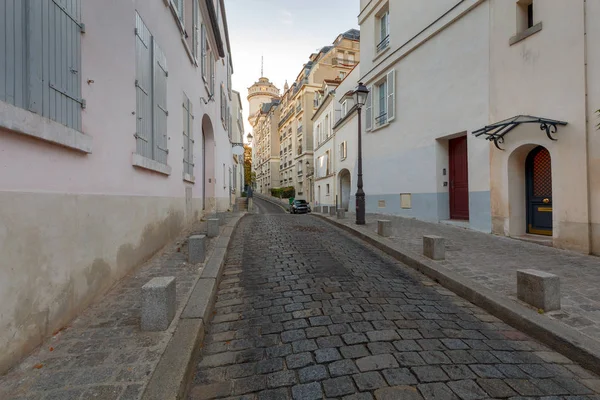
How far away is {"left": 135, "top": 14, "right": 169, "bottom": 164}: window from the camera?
4406 mm

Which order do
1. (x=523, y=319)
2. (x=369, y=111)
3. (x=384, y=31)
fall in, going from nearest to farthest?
(x=523, y=319), (x=384, y=31), (x=369, y=111)

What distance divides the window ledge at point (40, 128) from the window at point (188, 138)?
4.61m

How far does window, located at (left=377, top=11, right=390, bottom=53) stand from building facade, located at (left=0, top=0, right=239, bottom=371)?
10.7 metres

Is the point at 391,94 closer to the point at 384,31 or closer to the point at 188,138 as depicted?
the point at 384,31

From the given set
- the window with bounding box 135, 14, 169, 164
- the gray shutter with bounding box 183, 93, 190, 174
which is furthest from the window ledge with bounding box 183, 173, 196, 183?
the window with bounding box 135, 14, 169, 164

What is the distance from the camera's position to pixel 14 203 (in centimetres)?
200

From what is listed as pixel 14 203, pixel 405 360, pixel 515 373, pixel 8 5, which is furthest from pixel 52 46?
pixel 515 373

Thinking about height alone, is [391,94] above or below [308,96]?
below

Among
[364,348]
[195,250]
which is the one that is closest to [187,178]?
[195,250]

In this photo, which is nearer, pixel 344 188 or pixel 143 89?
pixel 143 89

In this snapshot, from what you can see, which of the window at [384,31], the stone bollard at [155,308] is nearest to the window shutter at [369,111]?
the window at [384,31]

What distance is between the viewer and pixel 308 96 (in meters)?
34.9

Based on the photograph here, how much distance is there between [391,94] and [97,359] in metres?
13.0

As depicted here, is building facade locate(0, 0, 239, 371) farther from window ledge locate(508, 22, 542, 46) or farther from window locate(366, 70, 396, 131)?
window locate(366, 70, 396, 131)
